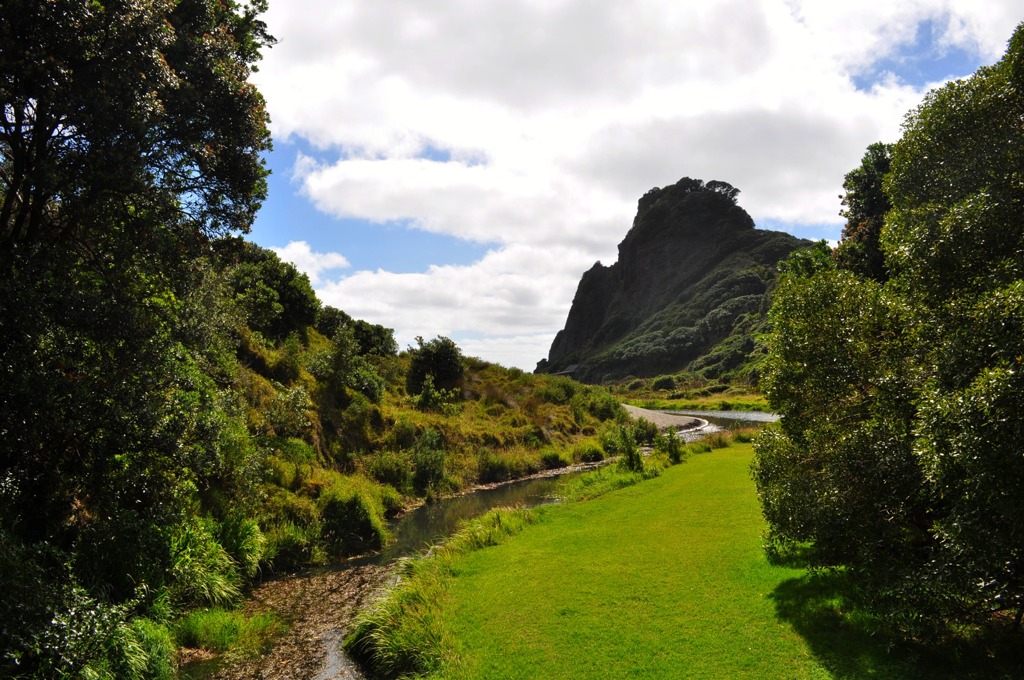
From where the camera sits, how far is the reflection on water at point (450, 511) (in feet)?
64.8

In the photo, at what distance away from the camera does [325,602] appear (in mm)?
14438

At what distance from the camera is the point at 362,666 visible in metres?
10.9

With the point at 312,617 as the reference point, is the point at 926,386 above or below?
above

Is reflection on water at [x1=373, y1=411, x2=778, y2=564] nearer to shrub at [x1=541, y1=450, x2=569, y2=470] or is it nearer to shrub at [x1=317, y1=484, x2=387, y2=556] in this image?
shrub at [x1=317, y1=484, x2=387, y2=556]

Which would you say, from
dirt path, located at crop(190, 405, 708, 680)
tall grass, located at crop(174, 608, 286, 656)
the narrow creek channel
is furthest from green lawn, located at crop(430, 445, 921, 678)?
tall grass, located at crop(174, 608, 286, 656)

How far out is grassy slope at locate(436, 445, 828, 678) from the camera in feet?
28.7

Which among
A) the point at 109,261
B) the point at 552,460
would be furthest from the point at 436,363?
the point at 109,261

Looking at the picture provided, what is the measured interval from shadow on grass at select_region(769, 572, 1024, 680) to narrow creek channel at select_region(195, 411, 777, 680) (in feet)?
28.2

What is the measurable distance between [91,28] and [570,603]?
45.5 ft

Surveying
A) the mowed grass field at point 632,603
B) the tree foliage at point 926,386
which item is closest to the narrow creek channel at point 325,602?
the mowed grass field at point 632,603

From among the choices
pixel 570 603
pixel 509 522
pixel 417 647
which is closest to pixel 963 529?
pixel 570 603

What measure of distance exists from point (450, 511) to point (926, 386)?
21159 millimetres

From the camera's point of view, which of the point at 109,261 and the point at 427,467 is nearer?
the point at 109,261

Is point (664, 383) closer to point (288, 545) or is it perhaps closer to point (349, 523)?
point (349, 523)
